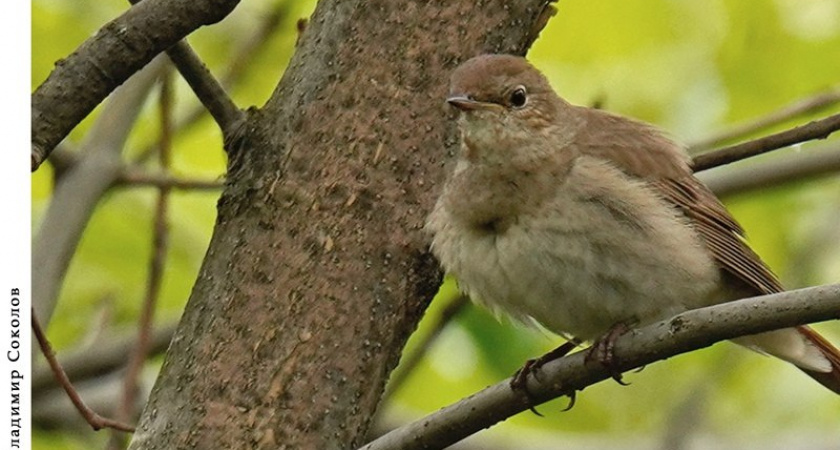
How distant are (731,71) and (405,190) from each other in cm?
250

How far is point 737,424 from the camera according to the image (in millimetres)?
6273

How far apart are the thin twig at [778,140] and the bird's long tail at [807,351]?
2.46 feet

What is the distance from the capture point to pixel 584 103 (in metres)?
5.62

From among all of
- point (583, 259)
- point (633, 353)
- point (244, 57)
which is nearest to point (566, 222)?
point (583, 259)

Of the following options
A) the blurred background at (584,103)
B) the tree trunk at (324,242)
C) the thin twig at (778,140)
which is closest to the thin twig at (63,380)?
the tree trunk at (324,242)

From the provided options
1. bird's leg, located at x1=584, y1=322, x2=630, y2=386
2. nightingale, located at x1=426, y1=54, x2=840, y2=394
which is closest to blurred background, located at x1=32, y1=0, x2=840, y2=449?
nightingale, located at x1=426, y1=54, x2=840, y2=394

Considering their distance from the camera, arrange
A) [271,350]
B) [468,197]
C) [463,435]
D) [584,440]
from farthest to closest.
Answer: [584,440]
[468,197]
[271,350]
[463,435]

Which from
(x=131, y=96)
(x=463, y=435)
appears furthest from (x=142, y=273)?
(x=463, y=435)

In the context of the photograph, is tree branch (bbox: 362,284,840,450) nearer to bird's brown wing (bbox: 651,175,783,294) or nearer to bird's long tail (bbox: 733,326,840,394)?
bird's brown wing (bbox: 651,175,783,294)

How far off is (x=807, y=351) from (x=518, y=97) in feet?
3.77

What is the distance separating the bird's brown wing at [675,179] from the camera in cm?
389

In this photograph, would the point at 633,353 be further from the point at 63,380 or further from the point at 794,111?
the point at 794,111

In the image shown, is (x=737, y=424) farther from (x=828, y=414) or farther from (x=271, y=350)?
(x=271, y=350)

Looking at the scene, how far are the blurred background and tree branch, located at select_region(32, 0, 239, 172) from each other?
4.97 feet
